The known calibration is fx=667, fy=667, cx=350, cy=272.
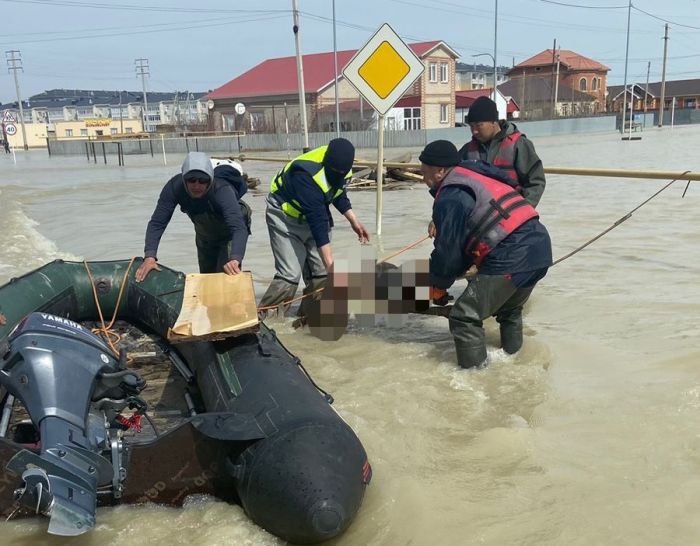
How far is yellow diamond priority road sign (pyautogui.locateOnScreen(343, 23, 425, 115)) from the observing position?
7398mm

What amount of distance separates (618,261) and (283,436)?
19.5ft

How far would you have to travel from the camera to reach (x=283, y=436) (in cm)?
262

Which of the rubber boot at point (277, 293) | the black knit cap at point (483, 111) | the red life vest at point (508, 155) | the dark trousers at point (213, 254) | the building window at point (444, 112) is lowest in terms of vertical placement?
the rubber boot at point (277, 293)

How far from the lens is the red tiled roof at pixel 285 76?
47188mm

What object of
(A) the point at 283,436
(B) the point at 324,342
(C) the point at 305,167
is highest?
(C) the point at 305,167

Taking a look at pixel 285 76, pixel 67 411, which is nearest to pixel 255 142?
pixel 285 76

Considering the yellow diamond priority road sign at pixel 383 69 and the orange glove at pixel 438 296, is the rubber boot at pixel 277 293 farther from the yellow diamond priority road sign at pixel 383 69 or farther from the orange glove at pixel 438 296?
the yellow diamond priority road sign at pixel 383 69

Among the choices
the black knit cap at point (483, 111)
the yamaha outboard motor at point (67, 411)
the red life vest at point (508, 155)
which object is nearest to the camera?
the yamaha outboard motor at point (67, 411)

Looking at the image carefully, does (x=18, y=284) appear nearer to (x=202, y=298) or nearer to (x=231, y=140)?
(x=202, y=298)

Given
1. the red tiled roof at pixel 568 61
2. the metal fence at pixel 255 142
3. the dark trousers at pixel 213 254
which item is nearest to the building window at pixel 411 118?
the metal fence at pixel 255 142

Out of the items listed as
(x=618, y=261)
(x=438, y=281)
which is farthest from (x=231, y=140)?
(x=438, y=281)

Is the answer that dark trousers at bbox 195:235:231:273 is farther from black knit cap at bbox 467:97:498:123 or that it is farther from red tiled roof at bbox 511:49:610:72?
red tiled roof at bbox 511:49:610:72

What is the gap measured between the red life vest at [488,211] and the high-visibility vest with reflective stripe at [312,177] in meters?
1.02

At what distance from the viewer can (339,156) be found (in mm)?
4586
